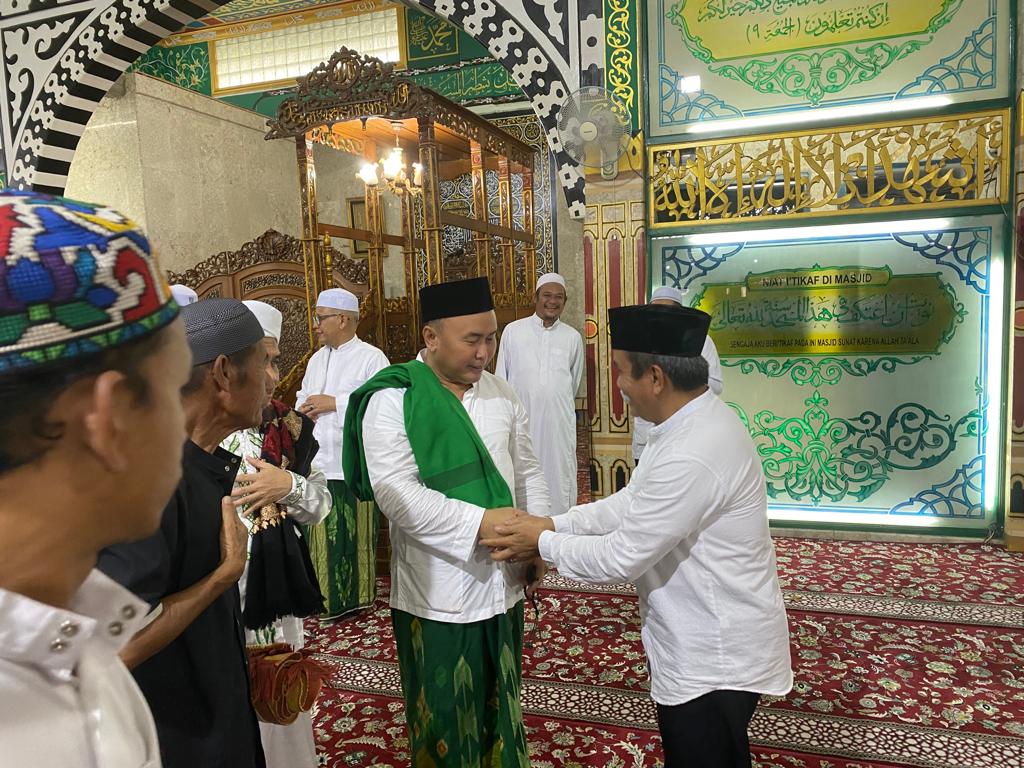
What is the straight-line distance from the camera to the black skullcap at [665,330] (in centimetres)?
150

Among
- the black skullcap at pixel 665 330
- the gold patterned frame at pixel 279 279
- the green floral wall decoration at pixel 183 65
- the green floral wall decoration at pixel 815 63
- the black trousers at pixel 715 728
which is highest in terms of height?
the green floral wall decoration at pixel 183 65

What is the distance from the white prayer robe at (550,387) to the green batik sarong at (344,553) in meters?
1.39

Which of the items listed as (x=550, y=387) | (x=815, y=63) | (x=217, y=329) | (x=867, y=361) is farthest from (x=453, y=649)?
(x=815, y=63)

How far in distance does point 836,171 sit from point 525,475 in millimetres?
2928

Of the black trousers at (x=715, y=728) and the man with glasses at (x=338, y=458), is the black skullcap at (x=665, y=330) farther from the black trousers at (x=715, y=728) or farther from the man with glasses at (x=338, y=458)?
the man with glasses at (x=338, y=458)

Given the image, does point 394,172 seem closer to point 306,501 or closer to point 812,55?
point 812,55

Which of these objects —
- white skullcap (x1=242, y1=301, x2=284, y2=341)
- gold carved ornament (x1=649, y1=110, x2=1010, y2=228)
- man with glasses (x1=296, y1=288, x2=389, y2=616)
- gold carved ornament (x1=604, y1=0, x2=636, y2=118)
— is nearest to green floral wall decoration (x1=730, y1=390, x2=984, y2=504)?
gold carved ornament (x1=649, y1=110, x2=1010, y2=228)

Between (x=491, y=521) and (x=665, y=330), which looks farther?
(x=491, y=521)

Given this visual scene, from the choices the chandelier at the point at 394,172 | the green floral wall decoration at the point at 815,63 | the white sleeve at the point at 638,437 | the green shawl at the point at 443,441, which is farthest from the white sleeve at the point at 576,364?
the green shawl at the point at 443,441

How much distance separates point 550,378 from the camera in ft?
14.9

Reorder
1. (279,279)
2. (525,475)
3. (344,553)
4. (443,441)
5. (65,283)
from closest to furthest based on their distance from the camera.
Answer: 1. (65,283)
2. (443,441)
3. (525,475)
4. (344,553)
5. (279,279)

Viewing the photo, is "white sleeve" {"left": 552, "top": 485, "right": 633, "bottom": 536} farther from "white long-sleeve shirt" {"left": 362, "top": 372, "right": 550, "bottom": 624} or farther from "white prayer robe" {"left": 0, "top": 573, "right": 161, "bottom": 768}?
"white prayer robe" {"left": 0, "top": 573, "right": 161, "bottom": 768}

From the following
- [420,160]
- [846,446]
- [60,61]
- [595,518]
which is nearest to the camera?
[595,518]

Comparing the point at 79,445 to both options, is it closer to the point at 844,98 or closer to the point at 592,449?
the point at 592,449
